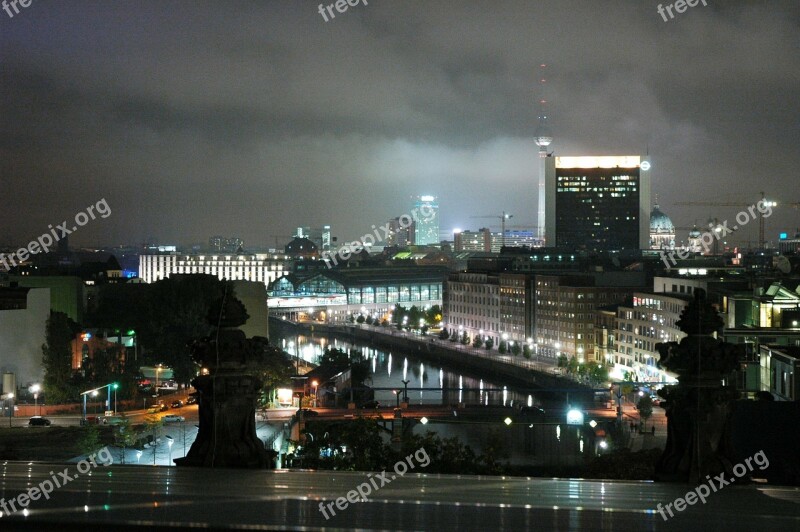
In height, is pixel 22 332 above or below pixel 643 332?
Answer: above

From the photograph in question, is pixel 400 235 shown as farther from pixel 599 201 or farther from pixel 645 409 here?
pixel 645 409

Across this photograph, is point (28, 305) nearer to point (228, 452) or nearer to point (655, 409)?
point (655, 409)

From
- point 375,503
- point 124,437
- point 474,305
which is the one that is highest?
point 375,503

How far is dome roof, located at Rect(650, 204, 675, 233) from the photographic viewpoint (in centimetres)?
7106

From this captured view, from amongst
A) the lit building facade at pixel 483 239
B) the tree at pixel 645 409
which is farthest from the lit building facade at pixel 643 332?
the lit building facade at pixel 483 239

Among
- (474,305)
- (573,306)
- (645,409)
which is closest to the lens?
(645,409)

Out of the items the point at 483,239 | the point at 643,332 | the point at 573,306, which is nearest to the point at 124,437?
the point at 643,332

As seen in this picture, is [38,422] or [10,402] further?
[10,402]

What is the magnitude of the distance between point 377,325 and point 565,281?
13.3m

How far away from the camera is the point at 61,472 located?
2.01 meters

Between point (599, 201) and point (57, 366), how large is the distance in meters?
46.7

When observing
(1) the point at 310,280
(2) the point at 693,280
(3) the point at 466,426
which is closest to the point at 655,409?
(3) the point at 466,426

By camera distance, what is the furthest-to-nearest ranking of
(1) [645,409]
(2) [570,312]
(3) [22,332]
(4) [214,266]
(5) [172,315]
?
(4) [214,266] → (2) [570,312] → (5) [172,315] → (3) [22,332] → (1) [645,409]

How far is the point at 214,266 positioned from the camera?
62281 mm
